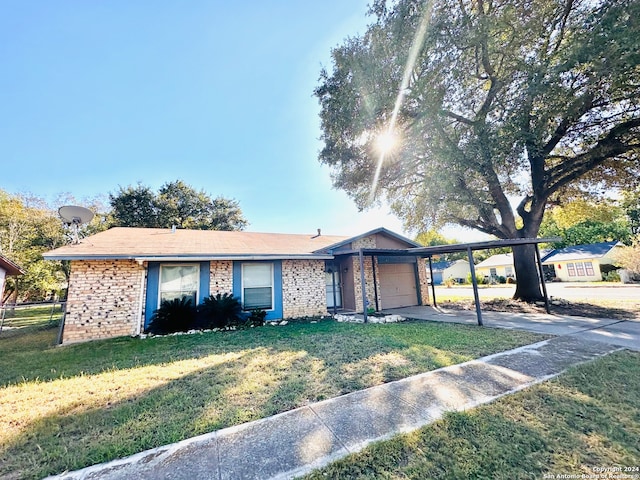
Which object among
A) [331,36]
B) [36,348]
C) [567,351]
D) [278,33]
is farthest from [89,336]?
[331,36]

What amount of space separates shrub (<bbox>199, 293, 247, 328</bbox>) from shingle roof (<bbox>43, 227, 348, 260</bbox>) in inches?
56.2

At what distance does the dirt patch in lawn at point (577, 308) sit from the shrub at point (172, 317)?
1067 centimetres

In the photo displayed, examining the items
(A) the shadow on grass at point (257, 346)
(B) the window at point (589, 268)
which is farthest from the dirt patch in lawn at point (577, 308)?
(B) the window at point (589, 268)

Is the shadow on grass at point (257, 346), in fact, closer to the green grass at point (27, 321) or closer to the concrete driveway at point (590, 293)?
the green grass at point (27, 321)

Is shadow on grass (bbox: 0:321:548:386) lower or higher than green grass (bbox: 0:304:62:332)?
lower

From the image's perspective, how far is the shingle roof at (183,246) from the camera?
25.2ft

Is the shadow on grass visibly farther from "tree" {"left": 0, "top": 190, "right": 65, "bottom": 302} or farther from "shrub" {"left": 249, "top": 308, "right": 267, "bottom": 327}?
"tree" {"left": 0, "top": 190, "right": 65, "bottom": 302}

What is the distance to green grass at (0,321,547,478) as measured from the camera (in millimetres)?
2725

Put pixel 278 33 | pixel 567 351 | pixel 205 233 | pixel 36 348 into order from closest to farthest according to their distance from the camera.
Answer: pixel 567 351 → pixel 36 348 → pixel 278 33 → pixel 205 233

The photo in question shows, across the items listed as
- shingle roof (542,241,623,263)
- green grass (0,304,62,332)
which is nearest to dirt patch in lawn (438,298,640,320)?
green grass (0,304,62,332)

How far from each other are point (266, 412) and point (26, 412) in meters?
3.04

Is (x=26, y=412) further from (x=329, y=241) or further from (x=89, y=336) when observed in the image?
(x=329, y=241)

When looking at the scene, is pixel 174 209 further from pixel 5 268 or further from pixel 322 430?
pixel 322 430

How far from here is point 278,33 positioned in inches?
328
